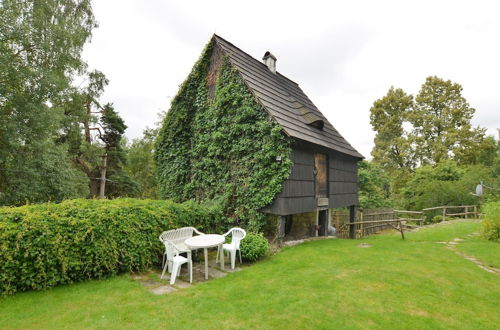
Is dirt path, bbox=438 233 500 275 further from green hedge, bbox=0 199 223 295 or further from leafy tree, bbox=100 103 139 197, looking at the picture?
leafy tree, bbox=100 103 139 197

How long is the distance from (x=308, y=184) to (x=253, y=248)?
4.06 meters

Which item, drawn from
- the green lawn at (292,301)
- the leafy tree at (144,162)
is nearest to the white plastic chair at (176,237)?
→ the green lawn at (292,301)

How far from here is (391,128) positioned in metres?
28.2

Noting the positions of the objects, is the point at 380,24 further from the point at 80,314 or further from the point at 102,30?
the point at 102,30

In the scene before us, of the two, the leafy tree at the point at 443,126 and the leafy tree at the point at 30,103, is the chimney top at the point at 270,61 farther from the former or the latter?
the leafy tree at the point at 443,126

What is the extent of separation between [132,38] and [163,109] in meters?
15.3

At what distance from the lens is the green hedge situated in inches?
178

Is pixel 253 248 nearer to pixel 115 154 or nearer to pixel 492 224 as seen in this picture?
pixel 492 224

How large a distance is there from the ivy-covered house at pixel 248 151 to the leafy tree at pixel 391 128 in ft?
60.0

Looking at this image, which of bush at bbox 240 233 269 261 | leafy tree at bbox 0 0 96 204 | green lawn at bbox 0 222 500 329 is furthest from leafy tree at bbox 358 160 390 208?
leafy tree at bbox 0 0 96 204

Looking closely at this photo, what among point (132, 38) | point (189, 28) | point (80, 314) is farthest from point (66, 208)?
point (132, 38)

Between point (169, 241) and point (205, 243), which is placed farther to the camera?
point (205, 243)

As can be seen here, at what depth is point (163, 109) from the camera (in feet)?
92.6

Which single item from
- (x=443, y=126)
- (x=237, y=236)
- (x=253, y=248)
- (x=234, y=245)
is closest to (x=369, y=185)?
(x=443, y=126)
